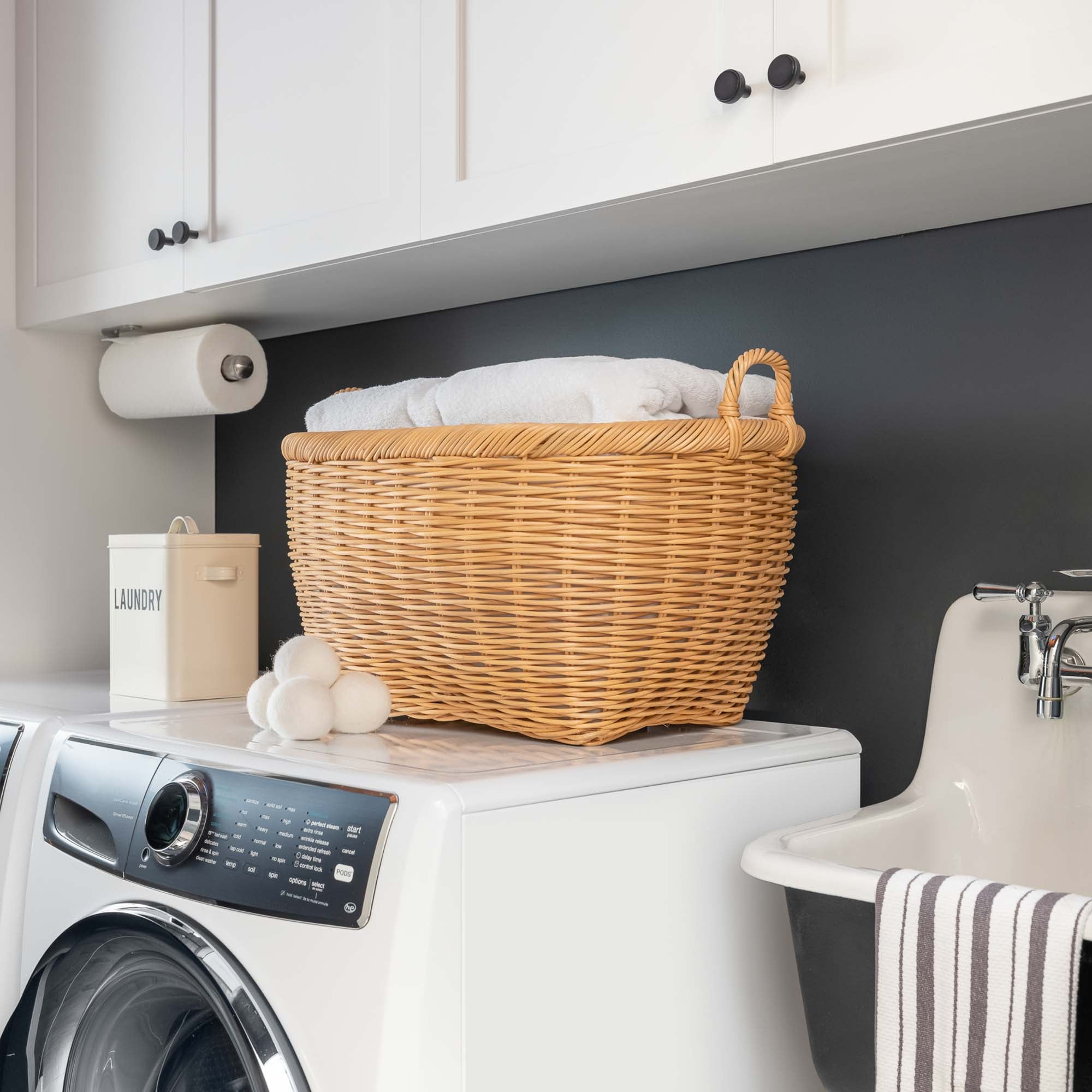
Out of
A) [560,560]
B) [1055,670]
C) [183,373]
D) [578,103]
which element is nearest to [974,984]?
[1055,670]

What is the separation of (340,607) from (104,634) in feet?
3.04

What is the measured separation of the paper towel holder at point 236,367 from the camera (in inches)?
69.5

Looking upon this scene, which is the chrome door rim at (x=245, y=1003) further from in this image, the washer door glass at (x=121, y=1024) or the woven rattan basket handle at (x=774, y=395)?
the woven rattan basket handle at (x=774, y=395)

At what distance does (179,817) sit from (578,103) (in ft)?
2.54

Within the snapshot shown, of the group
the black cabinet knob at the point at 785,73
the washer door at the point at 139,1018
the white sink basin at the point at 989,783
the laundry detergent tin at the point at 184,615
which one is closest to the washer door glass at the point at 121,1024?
the washer door at the point at 139,1018

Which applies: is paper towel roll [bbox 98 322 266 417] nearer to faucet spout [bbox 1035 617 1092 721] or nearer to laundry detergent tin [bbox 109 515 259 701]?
laundry detergent tin [bbox 109 515 259 701]

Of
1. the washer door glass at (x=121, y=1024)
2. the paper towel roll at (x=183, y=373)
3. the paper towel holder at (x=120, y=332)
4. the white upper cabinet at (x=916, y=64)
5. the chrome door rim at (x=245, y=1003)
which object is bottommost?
the washer door glass at (x=121, y=1024)

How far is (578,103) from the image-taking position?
116cm

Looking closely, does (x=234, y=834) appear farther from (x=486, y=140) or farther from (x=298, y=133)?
(x=298, y=133)

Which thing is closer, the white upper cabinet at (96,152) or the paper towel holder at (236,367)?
the white upper cabinet at (96,152)

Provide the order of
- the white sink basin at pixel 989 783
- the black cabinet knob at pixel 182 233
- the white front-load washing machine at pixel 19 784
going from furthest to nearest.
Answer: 1. the black cabinet knob at pixel 182 233
2. the white front-load washing machine at pixel 19 784
3. the white sink basin at pixel 989 783

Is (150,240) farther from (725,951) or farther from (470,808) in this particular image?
(725,951)

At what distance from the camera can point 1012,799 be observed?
1176 millimetres

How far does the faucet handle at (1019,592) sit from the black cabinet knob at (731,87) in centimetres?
51
